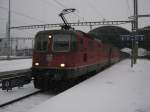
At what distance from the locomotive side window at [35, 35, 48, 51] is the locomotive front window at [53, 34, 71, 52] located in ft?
1.54

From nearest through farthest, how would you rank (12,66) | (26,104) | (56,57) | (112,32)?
(26,104)
(56,57)
(12,66)
(112,32)

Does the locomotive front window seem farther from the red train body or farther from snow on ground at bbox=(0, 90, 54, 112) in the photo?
snow on ground at bbox=(0, 90, 54, 112)

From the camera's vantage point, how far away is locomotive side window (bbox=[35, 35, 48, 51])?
12263mm

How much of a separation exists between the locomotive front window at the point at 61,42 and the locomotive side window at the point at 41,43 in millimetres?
471

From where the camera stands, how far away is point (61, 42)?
12.0 meters

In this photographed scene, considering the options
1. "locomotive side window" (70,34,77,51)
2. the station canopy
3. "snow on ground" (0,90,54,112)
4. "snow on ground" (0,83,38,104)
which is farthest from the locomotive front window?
the station canopy

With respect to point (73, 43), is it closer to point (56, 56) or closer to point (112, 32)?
point (56, 56)

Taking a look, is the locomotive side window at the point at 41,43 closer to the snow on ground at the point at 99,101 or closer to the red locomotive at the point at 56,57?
the red locomotive at the point at 56,57

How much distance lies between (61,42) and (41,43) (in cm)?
102

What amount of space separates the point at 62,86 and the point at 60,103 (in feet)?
11.9

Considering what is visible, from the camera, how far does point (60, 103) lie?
830 centimetres

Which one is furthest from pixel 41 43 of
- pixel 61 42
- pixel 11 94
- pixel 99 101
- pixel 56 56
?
pixel 99 101

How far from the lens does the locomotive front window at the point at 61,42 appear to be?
1192 centimetres

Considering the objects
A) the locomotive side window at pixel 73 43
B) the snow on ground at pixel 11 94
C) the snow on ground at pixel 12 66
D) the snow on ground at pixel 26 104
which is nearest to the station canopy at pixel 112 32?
the snow on ground at pixel 12 66
